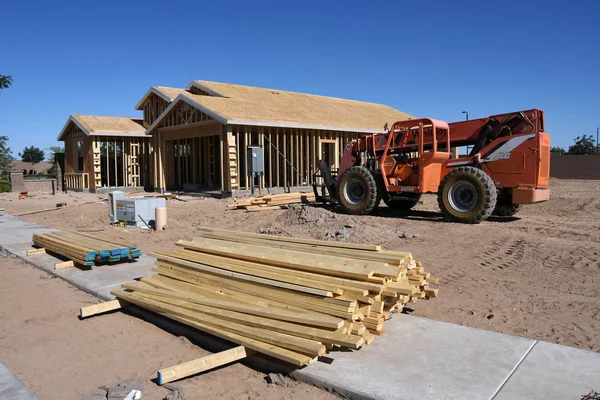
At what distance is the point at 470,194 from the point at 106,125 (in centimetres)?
2139

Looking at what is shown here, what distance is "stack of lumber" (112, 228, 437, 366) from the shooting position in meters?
4.51

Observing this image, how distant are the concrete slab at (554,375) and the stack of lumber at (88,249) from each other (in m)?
7.07

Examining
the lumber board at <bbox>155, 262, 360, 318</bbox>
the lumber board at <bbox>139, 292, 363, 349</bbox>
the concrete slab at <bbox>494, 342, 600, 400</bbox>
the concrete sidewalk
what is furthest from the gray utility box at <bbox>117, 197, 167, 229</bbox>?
the concrete slab at <bbox>494, 342, 600, 400</bbox>

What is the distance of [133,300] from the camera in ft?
20.7

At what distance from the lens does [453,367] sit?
432 centimetres

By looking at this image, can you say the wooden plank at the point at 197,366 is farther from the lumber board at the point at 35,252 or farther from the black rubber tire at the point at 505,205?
the black rubber tire at the point at 505,205

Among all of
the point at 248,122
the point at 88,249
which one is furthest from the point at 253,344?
the point at 248,122

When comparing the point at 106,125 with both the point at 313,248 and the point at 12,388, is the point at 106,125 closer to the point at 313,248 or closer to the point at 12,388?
the point at 313,248

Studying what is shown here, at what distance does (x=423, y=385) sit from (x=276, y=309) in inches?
65.7

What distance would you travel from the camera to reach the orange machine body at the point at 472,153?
11609 millimetres

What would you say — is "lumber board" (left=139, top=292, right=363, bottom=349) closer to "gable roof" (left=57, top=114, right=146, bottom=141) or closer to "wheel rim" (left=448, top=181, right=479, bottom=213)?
"wheel rim" (left=448, top=181, right=479, bottom=213)

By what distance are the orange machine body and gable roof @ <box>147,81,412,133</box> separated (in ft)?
20.5

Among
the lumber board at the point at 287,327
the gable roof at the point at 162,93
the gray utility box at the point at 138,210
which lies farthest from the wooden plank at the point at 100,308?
the gable roof at the point at 162,93

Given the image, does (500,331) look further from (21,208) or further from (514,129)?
(21,208)
